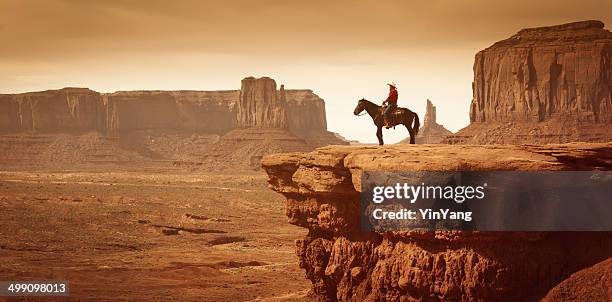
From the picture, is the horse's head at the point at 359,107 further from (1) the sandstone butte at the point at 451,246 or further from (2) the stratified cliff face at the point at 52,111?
(2) the stratified cliff face at the point at 52,111

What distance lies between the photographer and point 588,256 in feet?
79.5

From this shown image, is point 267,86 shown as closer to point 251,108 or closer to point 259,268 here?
point 251,108

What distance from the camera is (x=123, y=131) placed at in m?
194

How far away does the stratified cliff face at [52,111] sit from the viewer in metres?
183

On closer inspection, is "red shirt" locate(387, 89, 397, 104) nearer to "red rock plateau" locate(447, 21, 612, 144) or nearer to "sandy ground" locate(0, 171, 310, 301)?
"sandy ground" locate(0, 171, 310, 301)

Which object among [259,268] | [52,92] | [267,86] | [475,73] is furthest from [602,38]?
[52,92]

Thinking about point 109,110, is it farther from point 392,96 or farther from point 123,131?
point 392,96

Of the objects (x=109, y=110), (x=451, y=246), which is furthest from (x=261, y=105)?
(x=451, y=246)

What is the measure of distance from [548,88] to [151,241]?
59.6 m

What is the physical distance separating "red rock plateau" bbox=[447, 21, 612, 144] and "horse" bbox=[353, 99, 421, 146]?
6838 centimetres

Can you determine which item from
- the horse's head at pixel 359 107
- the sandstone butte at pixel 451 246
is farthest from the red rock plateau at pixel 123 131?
the sandstone butte at pixel 451 246

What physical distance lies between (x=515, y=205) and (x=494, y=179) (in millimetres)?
809

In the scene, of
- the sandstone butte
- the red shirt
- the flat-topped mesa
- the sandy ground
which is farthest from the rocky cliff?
the sandstone butte

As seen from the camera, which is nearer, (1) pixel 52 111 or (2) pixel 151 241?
(2) pixel 151 241
